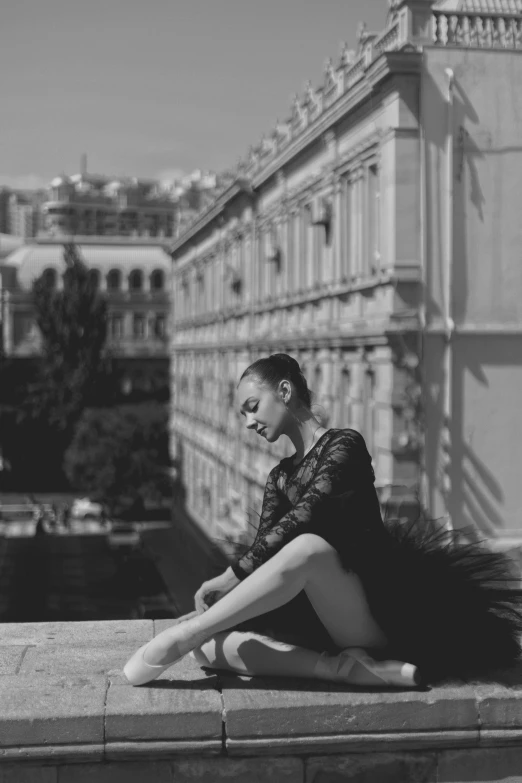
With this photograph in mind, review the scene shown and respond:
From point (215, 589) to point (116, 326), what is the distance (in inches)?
3446

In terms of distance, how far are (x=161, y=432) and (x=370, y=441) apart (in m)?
34.6

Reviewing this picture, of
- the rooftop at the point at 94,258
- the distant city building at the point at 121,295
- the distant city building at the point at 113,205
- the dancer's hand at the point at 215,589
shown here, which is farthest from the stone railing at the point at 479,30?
the distant city building at the point at 113,205

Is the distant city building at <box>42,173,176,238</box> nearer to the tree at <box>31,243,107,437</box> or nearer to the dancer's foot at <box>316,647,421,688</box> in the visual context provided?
the tree at <box>31,243,107,437</box>

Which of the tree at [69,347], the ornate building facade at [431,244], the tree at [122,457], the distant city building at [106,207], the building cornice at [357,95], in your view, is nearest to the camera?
the building cornice at [357,95]

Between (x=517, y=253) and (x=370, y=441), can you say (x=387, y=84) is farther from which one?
(x=370, y=441)

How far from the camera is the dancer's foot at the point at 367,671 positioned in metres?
4.32

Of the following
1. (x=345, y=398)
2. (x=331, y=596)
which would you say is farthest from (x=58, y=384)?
(x=331, y=596)

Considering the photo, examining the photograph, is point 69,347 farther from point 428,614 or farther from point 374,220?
point 428,614

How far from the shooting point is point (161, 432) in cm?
5762

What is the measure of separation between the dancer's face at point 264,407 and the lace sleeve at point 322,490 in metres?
0.27

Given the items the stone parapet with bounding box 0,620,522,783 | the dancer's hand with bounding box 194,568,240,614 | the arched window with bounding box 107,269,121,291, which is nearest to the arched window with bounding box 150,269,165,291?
the arched window with bounding box 107,269,121,291

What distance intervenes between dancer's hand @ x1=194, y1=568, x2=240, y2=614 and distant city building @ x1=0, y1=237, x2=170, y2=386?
276 feet

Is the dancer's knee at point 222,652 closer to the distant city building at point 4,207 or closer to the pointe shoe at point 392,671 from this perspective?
the pointe shoe at point 392,671

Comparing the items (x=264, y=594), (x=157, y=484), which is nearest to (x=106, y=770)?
(x=264, y=594)
